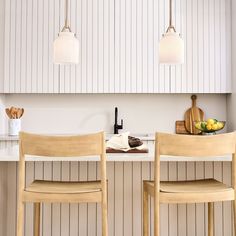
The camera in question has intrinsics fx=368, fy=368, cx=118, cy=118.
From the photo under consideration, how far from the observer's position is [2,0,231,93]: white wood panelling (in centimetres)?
378

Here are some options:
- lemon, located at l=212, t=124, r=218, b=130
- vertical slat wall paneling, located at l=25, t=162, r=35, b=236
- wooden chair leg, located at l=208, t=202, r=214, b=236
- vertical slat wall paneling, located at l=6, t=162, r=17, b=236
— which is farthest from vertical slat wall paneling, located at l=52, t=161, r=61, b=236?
lemon, located at l=212, t=124, r=218, b=130

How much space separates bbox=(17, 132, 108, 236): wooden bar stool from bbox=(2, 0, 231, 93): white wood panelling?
81.2 inches

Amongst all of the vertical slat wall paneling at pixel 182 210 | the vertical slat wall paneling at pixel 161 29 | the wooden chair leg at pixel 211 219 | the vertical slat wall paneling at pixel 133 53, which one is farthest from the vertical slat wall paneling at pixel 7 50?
the wooden chair leg at pixel 211 219

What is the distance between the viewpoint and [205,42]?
379cm

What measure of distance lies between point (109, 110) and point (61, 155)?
2.31 m

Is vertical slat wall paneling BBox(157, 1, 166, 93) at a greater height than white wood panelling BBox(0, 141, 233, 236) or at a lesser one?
greater

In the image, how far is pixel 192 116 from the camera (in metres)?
3.96

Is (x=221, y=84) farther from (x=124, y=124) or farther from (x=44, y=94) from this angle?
(x=44, y=94)

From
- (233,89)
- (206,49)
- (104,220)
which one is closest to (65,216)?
(104,220)

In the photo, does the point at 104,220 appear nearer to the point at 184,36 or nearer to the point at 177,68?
the point at 177,68

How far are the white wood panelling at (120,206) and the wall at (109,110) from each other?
1.78 meters

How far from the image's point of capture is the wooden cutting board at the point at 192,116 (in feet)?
13.0

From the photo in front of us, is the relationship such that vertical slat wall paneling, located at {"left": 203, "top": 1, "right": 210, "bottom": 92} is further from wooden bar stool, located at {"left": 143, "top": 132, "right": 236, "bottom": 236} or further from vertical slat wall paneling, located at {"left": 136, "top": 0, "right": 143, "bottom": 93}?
wooden bar stool, located at {"left": 143, "top": 132, "right": 236, "bottom": 236}

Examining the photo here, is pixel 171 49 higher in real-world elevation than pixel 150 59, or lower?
lower
